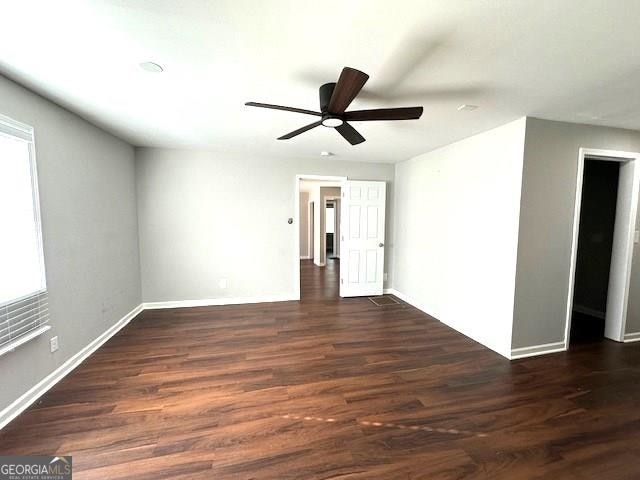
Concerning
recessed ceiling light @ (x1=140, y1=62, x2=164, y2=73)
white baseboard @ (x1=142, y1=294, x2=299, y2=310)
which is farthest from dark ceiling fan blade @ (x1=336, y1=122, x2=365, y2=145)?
white baseboard @ (x1=142, y1=294, x2=299, y2=310)

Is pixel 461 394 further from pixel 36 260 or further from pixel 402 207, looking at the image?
pixel 36 260

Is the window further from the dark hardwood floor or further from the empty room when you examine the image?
the dark hardwood floor

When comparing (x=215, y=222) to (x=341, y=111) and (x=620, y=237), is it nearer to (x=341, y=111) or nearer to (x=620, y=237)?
(x=341, y=111)

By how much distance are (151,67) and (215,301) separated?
347cm

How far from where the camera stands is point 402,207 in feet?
15.9

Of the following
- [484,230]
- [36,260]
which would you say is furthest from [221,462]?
[484,230]

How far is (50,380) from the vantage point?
224 centimetres

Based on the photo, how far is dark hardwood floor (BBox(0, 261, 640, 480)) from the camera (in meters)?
1.58

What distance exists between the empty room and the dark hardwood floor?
0.02 metres

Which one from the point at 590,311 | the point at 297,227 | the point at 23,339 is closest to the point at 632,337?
the point at 590,311

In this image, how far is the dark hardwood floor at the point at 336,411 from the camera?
1.58m

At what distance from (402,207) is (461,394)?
10.7 feet

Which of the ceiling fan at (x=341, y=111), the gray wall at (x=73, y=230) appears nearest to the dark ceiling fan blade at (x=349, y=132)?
the ceiling fan at (x=341, y=111)

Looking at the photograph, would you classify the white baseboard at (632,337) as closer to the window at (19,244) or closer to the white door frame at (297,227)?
the white door frame at (297,227)
